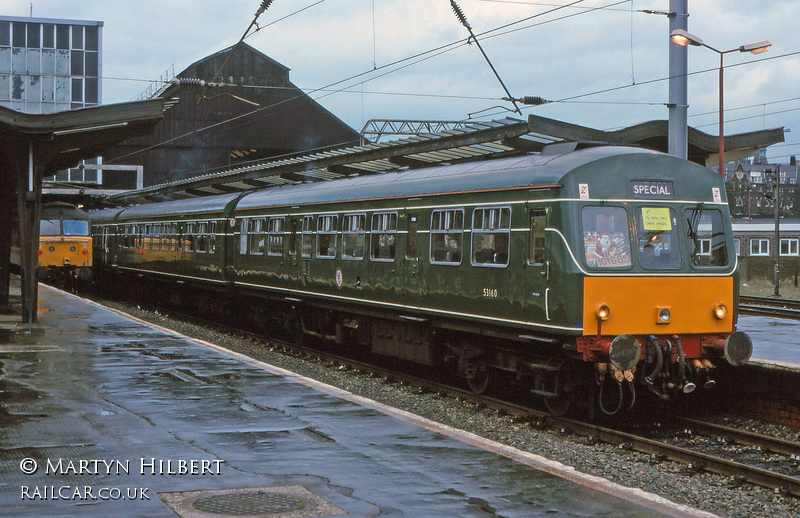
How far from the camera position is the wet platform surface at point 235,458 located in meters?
6.55

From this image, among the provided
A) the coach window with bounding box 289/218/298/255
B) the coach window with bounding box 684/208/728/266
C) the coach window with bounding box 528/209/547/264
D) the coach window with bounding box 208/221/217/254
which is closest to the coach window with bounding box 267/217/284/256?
the coach window with bounding box 289/218/298/255

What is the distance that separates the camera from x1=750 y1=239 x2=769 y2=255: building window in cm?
5738

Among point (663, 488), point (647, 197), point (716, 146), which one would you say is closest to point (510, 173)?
point (647, 197)

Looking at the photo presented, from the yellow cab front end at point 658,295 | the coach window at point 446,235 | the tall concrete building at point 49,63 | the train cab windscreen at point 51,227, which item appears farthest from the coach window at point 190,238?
the tall concrete building at point 49,63

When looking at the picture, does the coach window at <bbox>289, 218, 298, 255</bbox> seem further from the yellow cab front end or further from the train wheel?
the yellow cab front end

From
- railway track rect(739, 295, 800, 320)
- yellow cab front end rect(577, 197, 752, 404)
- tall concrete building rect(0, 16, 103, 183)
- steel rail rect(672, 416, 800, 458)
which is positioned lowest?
steel rail rect(672, 416, 800, 458)

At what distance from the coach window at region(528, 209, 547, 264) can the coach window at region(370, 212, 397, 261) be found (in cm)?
390

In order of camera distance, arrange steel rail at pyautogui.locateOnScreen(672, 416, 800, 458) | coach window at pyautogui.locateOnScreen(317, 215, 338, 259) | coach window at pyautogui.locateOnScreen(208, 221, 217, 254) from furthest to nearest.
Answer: coach window at pyautogui.locateOnScreen(208, 221, 217, 254) < coach window at pyautogui.locateOnScreen(317, 215, 338, 259) < steel rail at pyautogui.locateOnScreen(672, 416, 800, 458)

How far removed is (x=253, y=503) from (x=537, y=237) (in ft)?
18.8

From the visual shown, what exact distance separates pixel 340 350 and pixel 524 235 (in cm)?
871

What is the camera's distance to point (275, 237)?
65.8 feet

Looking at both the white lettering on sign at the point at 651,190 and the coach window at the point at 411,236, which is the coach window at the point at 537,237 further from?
the coach window at the point at 411,236

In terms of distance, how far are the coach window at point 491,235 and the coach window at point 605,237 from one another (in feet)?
3.97

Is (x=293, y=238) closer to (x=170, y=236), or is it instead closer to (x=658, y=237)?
(x=658, y=237)
